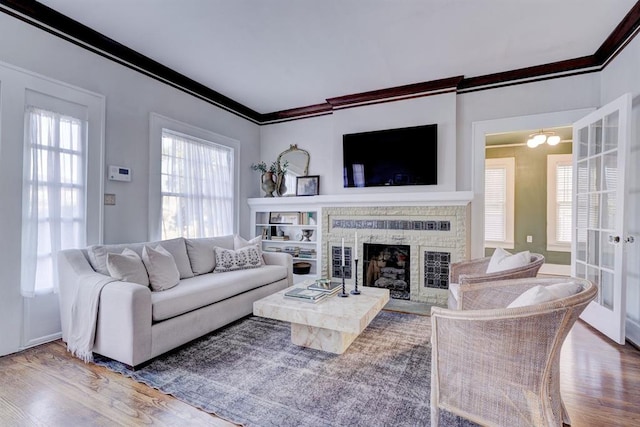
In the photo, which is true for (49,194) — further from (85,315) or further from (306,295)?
(306,295)

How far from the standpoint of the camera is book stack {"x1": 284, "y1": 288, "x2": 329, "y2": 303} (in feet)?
8.06

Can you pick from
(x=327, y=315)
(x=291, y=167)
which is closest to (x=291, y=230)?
(x=291, y=167)

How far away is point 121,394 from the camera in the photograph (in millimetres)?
1863

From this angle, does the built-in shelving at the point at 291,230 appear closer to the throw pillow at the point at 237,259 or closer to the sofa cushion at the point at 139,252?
the throw pillow at the point at 237,259

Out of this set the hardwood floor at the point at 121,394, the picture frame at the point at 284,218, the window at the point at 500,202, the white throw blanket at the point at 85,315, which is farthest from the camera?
the window at the point at 500,202

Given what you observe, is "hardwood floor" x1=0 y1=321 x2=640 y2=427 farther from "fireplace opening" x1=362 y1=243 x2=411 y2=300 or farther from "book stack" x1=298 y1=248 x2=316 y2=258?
"book stack" x1=298 y1=248 x2=316 y2=258

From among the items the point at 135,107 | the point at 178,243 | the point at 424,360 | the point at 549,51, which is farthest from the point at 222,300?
the point at 549,51

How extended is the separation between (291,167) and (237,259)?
1.99m

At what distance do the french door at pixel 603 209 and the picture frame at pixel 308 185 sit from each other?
3.20 meters

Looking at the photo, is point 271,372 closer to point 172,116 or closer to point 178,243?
point 178,243

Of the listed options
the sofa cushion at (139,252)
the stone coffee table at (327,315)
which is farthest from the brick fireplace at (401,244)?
the sofa cushion at (139,252)

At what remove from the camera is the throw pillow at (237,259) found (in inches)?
137

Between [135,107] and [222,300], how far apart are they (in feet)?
7.45

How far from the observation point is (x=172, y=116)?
368 cm
